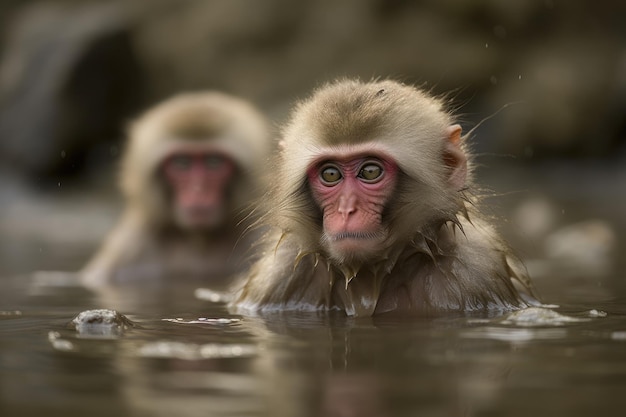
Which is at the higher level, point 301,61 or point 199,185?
point 301,61

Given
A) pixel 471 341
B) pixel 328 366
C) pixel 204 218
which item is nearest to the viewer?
pixel 328 366

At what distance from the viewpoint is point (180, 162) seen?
9.15 meters

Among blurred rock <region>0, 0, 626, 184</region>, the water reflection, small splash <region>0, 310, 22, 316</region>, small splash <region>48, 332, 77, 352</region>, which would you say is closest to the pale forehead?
the water reflection

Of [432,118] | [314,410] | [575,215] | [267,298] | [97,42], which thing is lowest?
[314,410]

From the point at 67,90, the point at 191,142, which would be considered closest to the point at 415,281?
the point at 191,142

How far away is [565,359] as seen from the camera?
11.4 ft

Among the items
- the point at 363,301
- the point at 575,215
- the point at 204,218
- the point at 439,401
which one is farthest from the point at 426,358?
the point at 575,215

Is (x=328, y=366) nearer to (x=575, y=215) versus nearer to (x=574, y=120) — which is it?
(x=575, y=215)

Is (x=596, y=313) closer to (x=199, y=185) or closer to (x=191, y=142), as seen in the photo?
(x=199, y=185)

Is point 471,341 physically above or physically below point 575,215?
below

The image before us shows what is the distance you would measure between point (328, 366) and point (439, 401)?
659 millimetres

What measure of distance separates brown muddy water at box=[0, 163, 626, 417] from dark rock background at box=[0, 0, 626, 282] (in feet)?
33.6

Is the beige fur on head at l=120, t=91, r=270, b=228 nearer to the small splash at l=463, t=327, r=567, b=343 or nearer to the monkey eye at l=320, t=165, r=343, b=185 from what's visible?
the monkey eye at l=320, t=165, r=343, b=185

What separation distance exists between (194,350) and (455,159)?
6.09 ft
